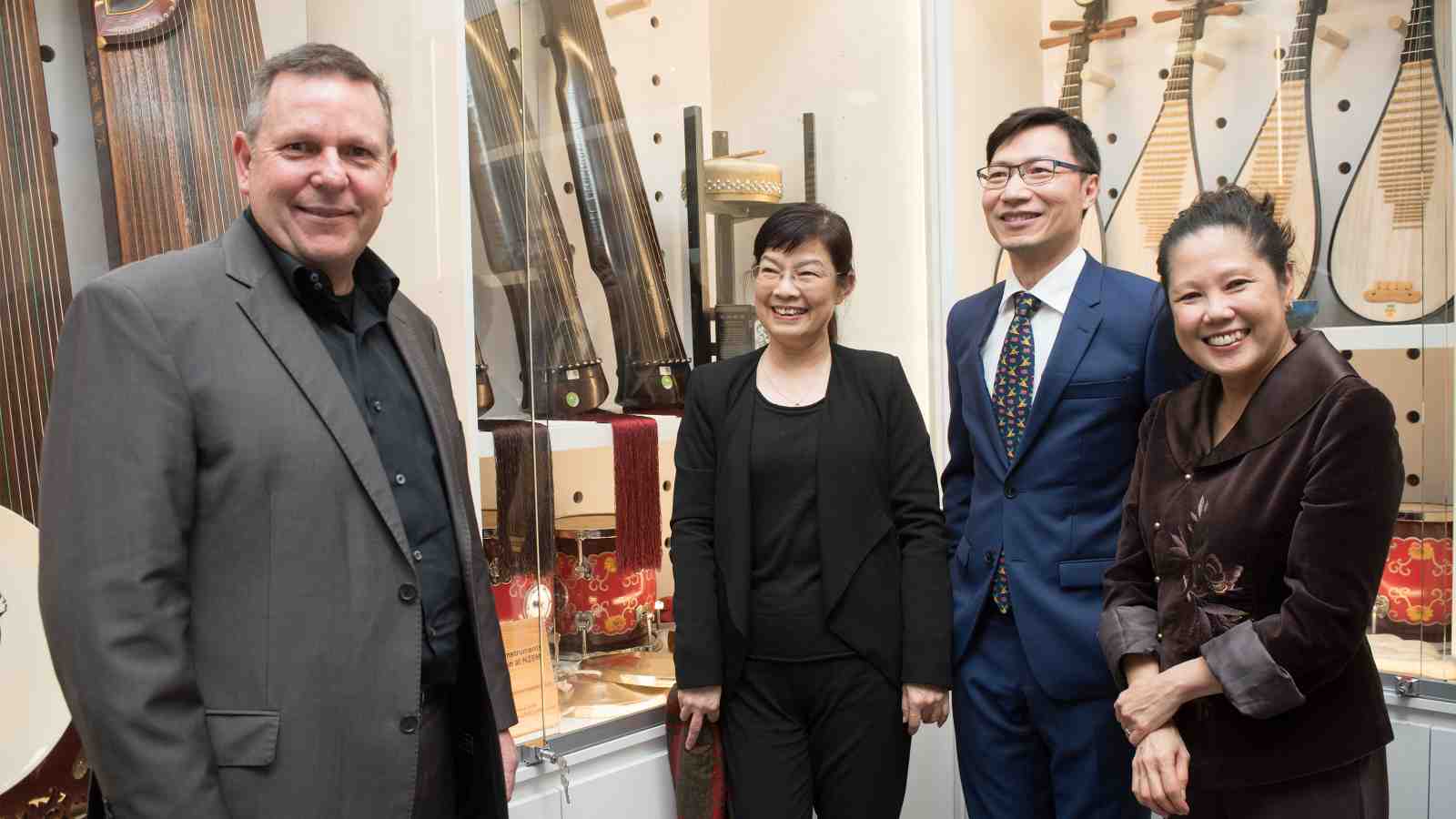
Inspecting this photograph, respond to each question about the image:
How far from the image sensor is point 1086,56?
8.32 feet

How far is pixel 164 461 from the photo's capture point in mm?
985

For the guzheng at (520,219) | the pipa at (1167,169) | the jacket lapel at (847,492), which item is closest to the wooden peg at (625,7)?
the guzheng at (520,219)

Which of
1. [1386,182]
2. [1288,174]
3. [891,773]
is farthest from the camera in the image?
[1288,174]

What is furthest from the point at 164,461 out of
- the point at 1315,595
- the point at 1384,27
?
the point at 1384,27

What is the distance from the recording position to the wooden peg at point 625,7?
215cm

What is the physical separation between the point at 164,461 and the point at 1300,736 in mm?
1171

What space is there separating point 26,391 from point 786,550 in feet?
3.51

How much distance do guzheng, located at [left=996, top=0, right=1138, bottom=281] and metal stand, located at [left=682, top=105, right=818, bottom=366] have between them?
632 mm

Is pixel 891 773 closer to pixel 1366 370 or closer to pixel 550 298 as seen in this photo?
pixel 550 298

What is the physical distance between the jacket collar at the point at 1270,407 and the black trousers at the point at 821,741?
0.63 metres

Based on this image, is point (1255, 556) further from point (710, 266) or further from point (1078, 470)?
point (710, 266)

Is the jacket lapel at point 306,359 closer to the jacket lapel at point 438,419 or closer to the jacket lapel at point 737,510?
the jacket lapel at point 438,419

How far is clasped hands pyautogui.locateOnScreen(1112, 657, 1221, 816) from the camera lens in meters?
1.26

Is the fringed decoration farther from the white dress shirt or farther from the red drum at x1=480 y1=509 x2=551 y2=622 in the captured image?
the white dress shirt
